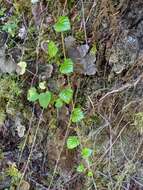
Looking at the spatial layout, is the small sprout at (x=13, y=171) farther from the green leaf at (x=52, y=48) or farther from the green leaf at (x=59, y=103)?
the green leaf at (x=52, y=48)

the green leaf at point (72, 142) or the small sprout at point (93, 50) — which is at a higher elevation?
the small sprout at point (93, 50)

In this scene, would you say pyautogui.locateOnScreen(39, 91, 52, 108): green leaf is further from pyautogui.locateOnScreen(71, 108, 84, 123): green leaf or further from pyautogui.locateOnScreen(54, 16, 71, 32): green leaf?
pyautogui.locateOnScreen(54, 16, 71, 32): green leaf

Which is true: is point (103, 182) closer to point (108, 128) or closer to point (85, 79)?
point (108, 128)

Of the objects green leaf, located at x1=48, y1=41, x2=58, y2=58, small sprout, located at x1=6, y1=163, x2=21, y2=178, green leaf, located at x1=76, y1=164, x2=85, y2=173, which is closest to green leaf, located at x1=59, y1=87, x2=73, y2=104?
green leaf, located at x1=48, y1=41, x2=58, y2=58

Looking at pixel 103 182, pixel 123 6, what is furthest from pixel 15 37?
pixel 103 182

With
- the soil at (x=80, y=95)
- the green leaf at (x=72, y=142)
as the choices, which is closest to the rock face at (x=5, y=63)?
the soil at (x=80, y=95)
